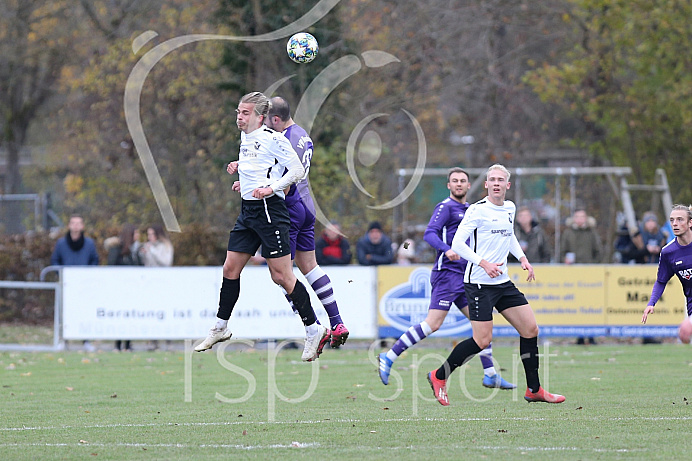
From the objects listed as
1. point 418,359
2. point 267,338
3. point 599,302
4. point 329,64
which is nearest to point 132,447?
point 418,359

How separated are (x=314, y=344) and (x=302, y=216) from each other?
3.80 feet

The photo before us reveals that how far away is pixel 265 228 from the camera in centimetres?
896

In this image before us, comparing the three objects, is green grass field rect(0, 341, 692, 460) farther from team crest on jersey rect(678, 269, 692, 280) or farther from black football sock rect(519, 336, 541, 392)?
team crest on jersey rect(678, 269, 692, 280)

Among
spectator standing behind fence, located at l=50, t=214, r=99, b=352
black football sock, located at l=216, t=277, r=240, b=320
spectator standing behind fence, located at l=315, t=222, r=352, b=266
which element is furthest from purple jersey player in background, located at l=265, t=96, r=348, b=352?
spectator standing behind fence, located at l=50, t=214, r=99, b=352

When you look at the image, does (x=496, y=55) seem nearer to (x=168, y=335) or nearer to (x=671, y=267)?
(x=168, y=335)

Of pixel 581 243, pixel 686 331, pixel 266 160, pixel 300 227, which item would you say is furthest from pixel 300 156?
pixel 581 243

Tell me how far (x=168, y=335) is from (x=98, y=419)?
7906 mm

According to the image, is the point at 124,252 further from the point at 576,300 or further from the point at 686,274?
the point at 686,274

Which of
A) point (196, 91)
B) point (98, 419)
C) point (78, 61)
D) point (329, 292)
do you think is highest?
point (78, 61)

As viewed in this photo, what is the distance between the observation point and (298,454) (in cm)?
727

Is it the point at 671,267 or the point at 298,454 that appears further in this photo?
the point at 671,267

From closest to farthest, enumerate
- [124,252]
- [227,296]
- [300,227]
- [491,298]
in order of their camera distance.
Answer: [227,296]
[300,227]
[491,298]
[124,252]

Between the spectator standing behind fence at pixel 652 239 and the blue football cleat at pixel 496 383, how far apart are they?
322 inches

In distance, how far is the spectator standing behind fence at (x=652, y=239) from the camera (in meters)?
18.9
